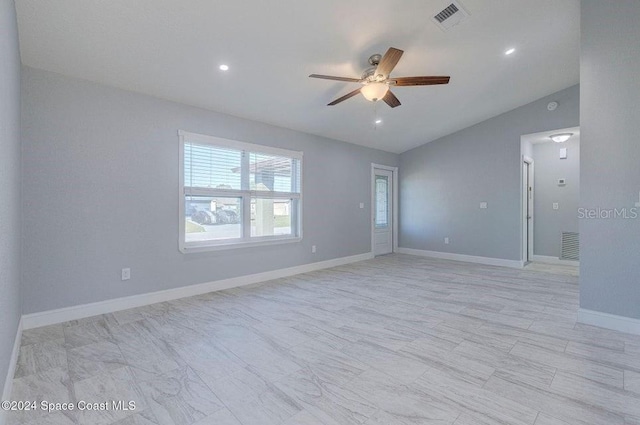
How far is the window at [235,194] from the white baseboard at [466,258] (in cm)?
344

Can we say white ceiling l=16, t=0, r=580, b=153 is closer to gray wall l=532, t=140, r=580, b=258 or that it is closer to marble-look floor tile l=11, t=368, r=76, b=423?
gray wall l=532, t=140, r=580, b=258

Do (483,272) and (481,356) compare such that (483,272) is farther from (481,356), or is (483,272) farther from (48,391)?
(48,391)

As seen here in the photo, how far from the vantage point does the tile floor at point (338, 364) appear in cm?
161

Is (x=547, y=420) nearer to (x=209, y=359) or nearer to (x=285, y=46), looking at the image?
(x=209, y=359)

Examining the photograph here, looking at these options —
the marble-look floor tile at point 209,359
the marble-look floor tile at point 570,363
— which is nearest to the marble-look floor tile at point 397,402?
the marble-look floor tile at point 209,359

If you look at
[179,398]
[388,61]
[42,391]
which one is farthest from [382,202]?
[42,391]

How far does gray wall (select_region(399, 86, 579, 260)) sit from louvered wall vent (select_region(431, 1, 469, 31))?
139 inches

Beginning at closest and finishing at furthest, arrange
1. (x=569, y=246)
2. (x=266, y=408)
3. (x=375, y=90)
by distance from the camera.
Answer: (x=266, y=408) → (x=375, y=90) → (x=569, y=246)

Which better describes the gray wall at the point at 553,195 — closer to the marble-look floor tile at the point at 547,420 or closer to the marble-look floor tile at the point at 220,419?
the marble-look floor tile at the point at 547,420

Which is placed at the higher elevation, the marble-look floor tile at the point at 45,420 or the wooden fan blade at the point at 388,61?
the wooden fan blade at the point at 388,61

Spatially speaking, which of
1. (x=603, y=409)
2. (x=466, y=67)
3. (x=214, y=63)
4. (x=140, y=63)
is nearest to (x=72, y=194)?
(x=140, y=63)

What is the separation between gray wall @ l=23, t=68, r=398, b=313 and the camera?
2758 millimetres

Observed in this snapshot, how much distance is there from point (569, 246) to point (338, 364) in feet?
20.0

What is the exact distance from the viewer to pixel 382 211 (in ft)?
23.2
